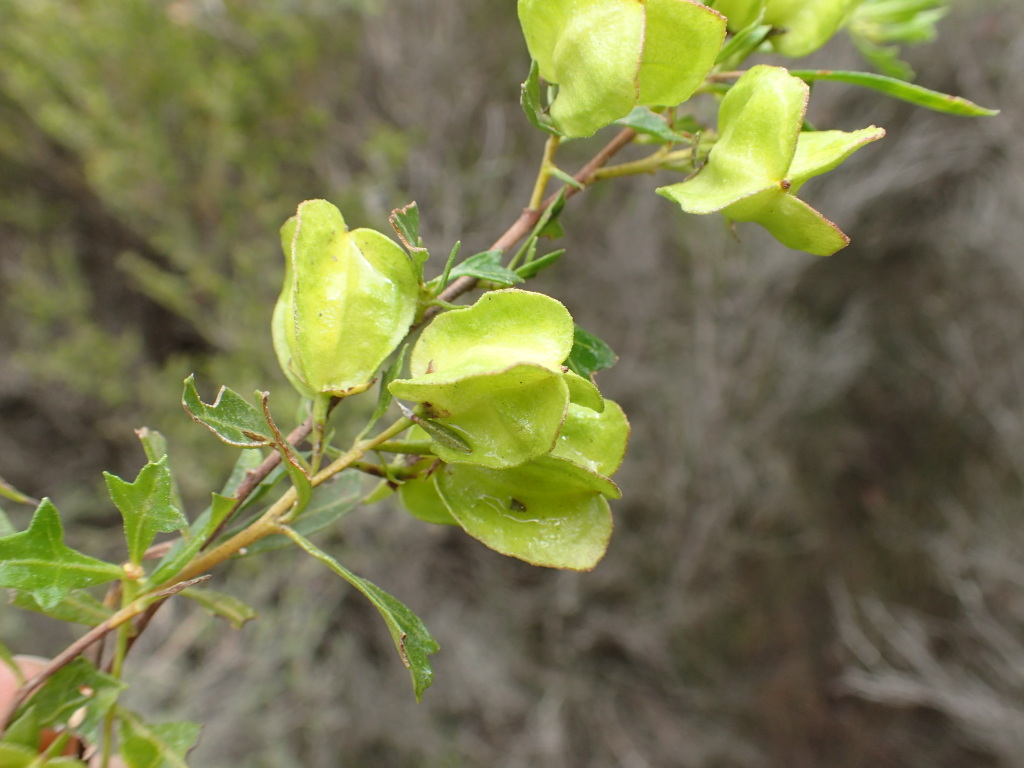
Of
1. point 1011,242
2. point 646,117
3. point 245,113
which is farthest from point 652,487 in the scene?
point 646,117

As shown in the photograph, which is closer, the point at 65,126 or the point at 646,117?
the point at 646,117

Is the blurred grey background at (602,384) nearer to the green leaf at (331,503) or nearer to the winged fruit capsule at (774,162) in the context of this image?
the green leaf at (331,503)

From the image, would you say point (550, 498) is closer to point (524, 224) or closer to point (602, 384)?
point (524, 224)

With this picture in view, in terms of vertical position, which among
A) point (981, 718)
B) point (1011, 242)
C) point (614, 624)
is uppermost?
point (1011, 242)

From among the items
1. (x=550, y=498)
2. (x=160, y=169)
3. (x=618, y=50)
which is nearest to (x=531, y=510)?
(x=550, y=498)

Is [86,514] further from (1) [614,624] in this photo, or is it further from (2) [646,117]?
(2) [646,117]

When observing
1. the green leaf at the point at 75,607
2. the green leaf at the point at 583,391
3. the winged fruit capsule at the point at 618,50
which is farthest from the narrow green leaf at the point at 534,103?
the green leaf at the point at 75,607
